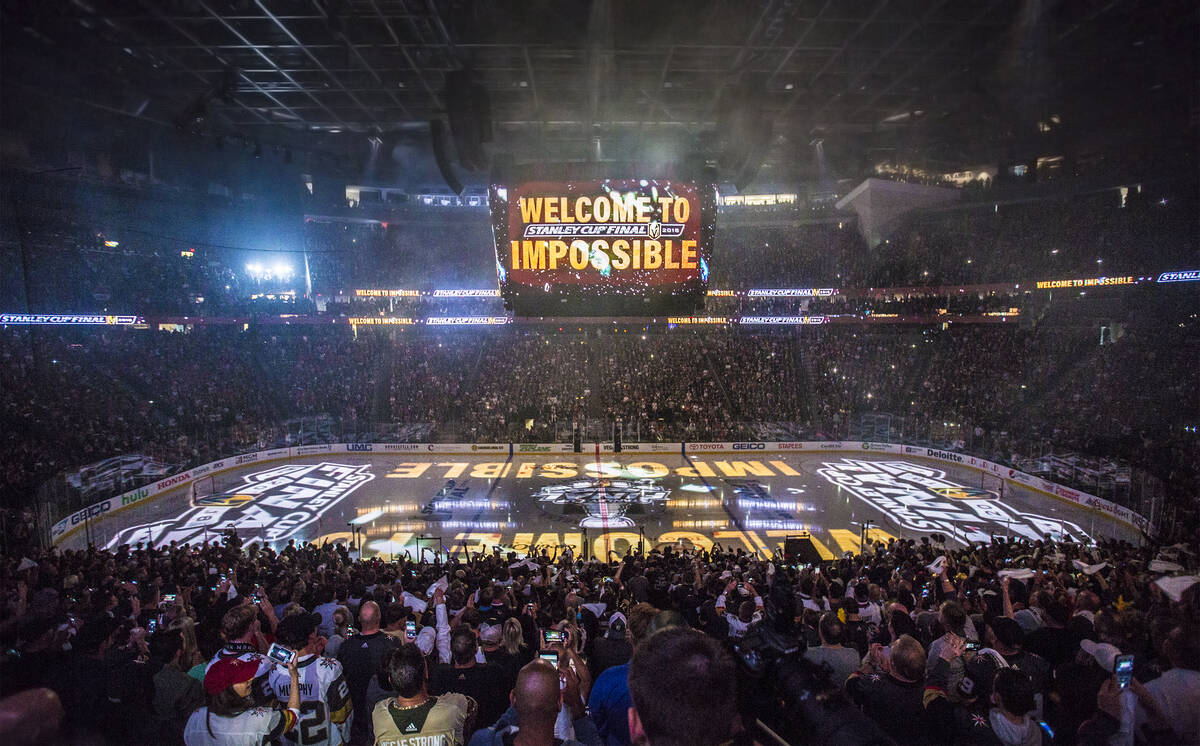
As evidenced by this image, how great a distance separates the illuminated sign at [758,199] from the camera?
43.9 metres

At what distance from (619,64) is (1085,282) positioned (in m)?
29.3

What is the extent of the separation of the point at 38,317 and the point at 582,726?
32843 mm

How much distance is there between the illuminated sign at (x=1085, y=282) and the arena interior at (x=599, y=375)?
17 cm

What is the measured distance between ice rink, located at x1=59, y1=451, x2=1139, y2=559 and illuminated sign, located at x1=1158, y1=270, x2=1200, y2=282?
14182 millimetres

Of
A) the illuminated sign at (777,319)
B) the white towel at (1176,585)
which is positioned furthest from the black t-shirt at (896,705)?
the illuminated sign at (777,319)

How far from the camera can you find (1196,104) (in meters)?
19.2

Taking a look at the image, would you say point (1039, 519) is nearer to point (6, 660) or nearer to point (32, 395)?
point (6, 660)

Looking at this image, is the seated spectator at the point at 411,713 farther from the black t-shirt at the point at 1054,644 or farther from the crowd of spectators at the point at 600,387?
the crowd of spectators at the point at 600,387

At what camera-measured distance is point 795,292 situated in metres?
37.6

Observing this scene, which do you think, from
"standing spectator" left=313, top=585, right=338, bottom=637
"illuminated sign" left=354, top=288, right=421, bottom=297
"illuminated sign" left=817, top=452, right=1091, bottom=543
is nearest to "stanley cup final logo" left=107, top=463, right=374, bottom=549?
"standing spectator" left=313, top=585, right=338, bottom=637

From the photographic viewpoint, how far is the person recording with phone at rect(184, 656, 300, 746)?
3354 mm

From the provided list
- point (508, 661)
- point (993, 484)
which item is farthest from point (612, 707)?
point (993, 484)

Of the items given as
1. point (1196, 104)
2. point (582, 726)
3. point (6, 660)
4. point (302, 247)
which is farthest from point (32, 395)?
point (1196, 104)

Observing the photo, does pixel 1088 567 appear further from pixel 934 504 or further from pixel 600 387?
pixel 600 387
